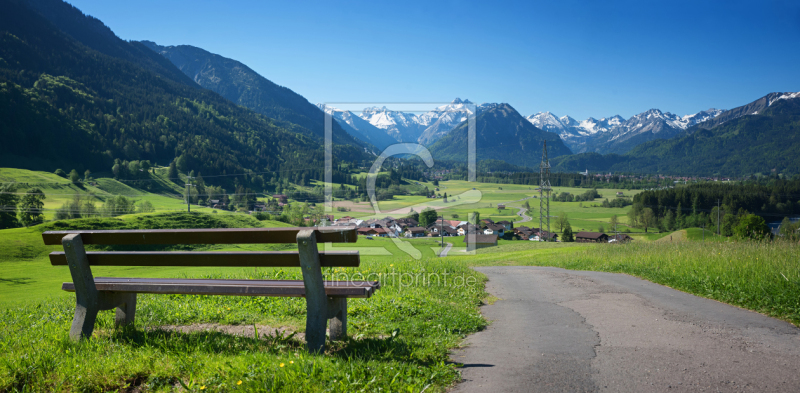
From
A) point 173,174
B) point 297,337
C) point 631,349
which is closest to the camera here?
point 631,349

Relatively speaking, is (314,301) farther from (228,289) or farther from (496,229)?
(496,229)

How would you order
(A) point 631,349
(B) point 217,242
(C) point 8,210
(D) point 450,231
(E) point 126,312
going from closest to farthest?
(B) point 217,242 < (A) point 631,349 < (E) point 126,312 < (D) point 450,231 < (C) point 8,210

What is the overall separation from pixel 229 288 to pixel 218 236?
645 millimetres

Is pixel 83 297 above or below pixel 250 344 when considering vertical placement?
above

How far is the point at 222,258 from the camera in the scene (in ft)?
13.2

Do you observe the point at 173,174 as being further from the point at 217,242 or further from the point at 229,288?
the point at 217,242

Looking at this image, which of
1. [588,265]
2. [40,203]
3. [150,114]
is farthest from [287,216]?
[150,114]

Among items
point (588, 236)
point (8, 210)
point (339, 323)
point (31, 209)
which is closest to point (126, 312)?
point (339, 323)

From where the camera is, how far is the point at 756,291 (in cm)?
632

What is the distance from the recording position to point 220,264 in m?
4.01

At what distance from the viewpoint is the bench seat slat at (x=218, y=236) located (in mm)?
3566

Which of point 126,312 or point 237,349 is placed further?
point 126,312

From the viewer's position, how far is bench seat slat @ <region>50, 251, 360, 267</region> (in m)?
3.69

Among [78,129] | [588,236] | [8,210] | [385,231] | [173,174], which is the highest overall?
[78,129]
